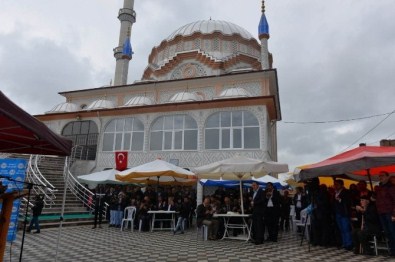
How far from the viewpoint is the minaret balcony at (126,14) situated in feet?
102

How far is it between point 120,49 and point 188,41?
23.6ft

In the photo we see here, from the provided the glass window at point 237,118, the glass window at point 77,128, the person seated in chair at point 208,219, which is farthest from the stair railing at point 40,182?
the glass window at point 237,118

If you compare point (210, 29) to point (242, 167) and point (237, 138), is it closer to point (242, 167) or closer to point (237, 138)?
point (237, 138)

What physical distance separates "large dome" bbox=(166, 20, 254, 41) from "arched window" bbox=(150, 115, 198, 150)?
12171 mm

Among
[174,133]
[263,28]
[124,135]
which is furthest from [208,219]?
[263,28]

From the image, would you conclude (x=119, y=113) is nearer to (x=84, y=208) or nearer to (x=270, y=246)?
(x=84, y=208)

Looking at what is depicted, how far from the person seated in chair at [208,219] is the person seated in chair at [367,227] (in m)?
3.77

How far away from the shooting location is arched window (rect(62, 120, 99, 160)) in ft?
70.1

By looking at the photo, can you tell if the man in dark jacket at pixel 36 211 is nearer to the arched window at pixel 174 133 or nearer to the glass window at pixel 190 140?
the arched window at pixel 174 133

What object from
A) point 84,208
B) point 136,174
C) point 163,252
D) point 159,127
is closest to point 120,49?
point 159,127

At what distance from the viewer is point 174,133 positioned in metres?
19.3

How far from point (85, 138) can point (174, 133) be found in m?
6.97

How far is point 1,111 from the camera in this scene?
3430 mm

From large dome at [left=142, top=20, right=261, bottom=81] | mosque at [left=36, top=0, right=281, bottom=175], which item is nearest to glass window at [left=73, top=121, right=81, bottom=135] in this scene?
mosque at [left=36, top=0, right=281, bottom=175]
